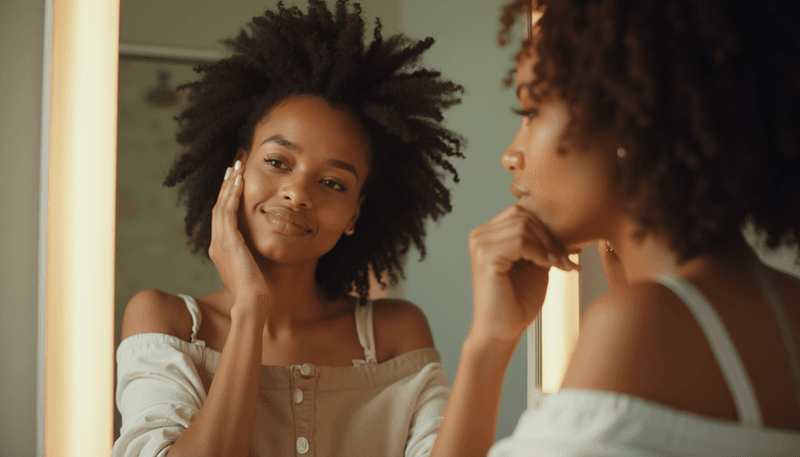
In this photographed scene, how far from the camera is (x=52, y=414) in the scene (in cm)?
80

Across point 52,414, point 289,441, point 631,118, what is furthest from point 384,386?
point 631,118

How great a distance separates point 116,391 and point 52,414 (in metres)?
0.07

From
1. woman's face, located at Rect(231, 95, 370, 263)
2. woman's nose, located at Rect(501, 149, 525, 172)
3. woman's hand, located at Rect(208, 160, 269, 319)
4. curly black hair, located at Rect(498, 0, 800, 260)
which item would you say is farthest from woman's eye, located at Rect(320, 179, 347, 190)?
curly black hair, located at Rect(498, 0, 800, 260)

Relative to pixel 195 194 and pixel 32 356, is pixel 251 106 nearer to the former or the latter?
pixel 195 194

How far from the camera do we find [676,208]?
468 mm

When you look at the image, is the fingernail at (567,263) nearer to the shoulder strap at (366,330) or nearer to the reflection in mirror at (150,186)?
the shoulder strap at (366,330)

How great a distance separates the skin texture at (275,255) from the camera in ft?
2.53

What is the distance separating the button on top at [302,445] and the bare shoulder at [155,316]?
0.65ft

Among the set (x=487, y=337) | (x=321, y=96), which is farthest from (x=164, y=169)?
(x=487, y=337)

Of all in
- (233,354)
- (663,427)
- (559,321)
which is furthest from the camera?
(559,321)

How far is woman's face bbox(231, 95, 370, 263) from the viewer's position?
0.82 metres

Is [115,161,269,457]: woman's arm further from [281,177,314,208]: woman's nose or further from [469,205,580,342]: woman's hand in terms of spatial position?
[469,205,580,342]: woman's hand

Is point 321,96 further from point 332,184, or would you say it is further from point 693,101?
point 693,101

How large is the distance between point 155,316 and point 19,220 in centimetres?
20
